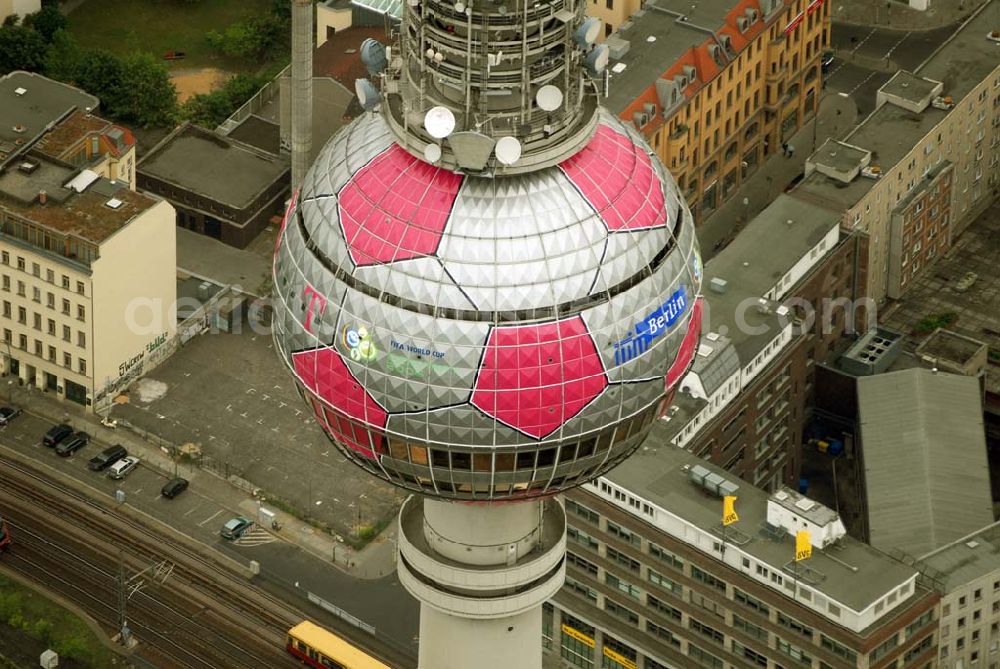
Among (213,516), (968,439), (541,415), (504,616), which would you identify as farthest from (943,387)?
(541,415)

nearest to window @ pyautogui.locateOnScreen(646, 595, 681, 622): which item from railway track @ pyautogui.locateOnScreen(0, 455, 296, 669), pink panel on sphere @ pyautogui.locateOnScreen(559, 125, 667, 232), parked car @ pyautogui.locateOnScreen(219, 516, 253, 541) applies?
railway track @ pyautogui.locateOnScreen(0, 455, 296, 669)

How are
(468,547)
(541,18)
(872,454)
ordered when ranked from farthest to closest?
1. (872,454)
2. (468,547)
3. (541,18)

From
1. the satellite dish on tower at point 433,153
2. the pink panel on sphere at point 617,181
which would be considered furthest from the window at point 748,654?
the satellite dish on tower at point 433,153

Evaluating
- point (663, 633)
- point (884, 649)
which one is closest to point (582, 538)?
point (663, 633)

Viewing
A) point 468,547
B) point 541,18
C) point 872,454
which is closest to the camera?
point 541,18

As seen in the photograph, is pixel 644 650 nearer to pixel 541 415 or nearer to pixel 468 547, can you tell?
pixel 468 547

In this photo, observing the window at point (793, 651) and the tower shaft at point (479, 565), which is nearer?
the tower shaft at point (479, 565)

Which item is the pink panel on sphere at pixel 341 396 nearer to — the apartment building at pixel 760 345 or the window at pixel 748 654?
the window at pixel 748 654
